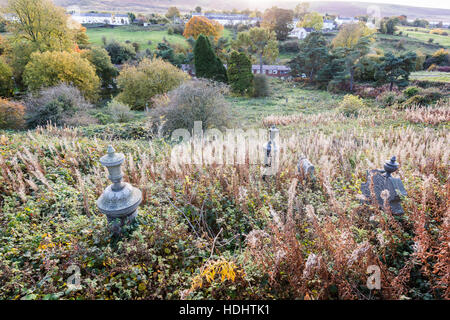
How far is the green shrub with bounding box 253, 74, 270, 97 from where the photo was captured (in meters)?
25.6

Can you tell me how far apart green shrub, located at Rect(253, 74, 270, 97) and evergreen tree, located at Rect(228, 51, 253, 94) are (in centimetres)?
67

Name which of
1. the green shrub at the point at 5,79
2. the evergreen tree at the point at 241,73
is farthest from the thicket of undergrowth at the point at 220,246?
the evergreen tree at the point at 241,73

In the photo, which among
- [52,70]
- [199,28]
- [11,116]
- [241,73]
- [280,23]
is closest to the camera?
[11,116]

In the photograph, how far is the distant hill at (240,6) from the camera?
7219 cm

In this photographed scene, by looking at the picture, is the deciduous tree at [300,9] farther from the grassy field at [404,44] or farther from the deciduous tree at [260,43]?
the deciduous tree at [260,43]

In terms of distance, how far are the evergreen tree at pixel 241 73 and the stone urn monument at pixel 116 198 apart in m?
25.1

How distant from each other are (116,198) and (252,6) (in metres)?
89.0

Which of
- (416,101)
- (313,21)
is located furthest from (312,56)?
(313,21)

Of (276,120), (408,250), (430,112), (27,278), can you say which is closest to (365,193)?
(408,250)

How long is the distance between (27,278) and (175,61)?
36517 mm

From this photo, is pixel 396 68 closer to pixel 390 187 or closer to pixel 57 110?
pixel 390 187

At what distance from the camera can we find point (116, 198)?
2.80 metres

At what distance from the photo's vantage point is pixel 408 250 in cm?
273
